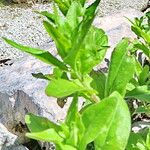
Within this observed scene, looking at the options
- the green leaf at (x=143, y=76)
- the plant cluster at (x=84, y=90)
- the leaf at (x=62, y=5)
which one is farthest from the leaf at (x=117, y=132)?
the green leaf at (x=143, y=76)

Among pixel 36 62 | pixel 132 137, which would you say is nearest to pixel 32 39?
pixel 36 62

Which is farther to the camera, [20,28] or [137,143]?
[20,28]

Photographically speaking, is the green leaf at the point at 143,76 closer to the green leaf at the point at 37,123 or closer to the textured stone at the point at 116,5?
the green leaf at the point at 37,123

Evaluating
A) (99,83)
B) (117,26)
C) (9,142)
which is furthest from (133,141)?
(117,26)

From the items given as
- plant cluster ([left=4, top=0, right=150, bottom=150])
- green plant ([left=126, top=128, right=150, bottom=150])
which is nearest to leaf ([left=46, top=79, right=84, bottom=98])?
plant cluster ([left=4, top=0, right=150, bottom=150])

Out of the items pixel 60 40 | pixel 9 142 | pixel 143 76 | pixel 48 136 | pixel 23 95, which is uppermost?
pixel 60 40

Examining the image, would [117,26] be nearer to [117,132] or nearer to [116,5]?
[117,132]

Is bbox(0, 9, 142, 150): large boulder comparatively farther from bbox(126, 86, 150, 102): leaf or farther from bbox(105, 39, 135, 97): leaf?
bbox(105, 39, 135, 97): leaf
